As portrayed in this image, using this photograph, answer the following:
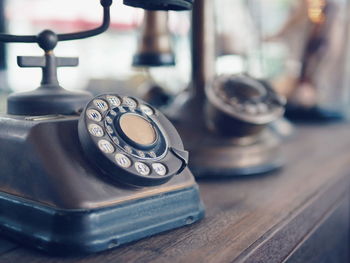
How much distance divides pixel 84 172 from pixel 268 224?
0.22m

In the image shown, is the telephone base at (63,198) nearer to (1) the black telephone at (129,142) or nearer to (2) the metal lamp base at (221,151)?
(1) the black telephone at (129,142)

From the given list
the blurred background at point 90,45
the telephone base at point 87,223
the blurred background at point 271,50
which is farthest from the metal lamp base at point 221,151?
the blurred background at point 90,45

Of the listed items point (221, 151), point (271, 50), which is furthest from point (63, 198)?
point (271, 50)

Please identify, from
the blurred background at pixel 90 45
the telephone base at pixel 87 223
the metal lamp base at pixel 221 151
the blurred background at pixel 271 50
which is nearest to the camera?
the telephone base at pixel 87 223

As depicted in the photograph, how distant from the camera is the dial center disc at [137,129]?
1.58 feet

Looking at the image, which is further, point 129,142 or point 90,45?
point 90,45

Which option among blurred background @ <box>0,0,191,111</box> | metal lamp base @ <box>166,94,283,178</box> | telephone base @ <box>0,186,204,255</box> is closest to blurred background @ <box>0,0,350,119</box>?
blurred background @ <box>0,0,191,111</box>

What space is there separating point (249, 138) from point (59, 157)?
→ 1.36ft

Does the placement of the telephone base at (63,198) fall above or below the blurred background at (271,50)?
below

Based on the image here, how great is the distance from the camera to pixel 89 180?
17.1 inches

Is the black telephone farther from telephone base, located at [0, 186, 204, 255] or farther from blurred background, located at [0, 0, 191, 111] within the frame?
blurred background, located at [0, 0, 191, 111]

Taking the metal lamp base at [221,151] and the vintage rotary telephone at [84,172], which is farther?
the metal lamp base at [221,151]

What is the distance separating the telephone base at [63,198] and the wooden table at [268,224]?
0.5 inches

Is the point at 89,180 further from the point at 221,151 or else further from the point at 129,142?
the point at 221,151
